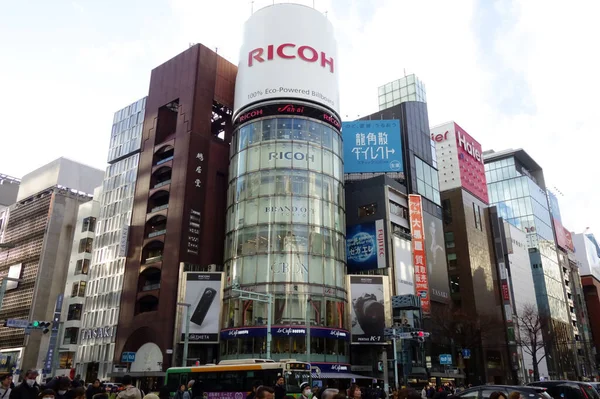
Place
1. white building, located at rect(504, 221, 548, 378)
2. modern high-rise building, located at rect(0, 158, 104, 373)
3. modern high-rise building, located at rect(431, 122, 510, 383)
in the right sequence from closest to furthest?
modern high-rise building, located at rect(431, 122, 510, 383)
modern high-rise building, located at rect(0, 158, 104, 373)
white building, located at rect(504, 221, 548, 378)

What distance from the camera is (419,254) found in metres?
66.8

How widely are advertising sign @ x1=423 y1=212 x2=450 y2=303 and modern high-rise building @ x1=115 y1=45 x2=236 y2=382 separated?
29988 mm

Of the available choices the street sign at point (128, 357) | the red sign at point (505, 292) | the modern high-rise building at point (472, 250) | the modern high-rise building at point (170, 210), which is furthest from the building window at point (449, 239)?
the street sign at point (128, 357)

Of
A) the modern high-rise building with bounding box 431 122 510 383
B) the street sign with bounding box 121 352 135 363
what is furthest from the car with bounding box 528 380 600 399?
the modern high-rise building with bounding box 431 122 510 383

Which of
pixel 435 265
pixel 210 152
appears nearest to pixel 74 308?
pixel 210 152

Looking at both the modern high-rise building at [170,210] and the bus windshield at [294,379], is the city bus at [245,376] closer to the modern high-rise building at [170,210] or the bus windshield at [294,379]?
the bus windshield at [294,379]

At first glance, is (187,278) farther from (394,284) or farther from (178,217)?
(394,284)

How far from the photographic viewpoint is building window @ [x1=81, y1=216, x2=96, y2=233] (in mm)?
75875

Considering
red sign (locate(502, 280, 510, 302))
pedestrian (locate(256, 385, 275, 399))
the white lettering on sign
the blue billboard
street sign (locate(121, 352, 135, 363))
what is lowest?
pedestrian (locate(256, 385, 275, 399))

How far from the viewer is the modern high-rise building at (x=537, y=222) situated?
107188mm

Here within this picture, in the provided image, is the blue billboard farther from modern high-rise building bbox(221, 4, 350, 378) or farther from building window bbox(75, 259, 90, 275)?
building window bbox(75, 259, 90, 275)

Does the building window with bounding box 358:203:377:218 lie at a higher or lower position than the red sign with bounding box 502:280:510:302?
higher

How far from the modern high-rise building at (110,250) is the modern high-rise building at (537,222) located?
3225 inches

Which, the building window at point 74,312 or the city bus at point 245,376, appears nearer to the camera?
the city bus at point 245,376
